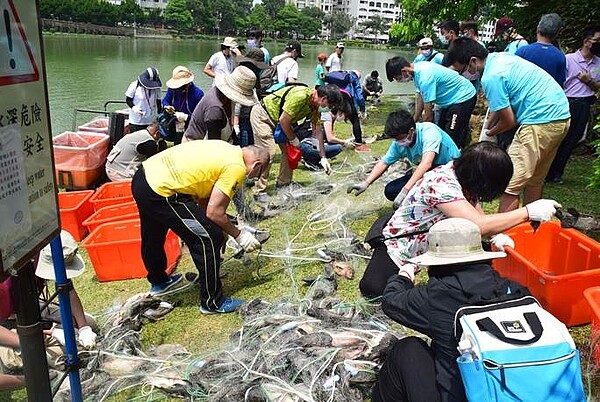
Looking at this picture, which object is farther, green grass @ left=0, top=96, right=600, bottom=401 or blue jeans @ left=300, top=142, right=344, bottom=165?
blue jeans @ left=300, top=142, right=344, bottom=165

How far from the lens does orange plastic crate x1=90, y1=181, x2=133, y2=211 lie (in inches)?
197

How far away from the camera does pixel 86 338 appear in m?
2.90

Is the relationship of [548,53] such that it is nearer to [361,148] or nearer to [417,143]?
[417,143]

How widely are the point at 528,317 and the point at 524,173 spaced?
7.99ft

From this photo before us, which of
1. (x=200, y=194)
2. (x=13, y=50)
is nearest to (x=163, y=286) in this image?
(x=200, y=194)

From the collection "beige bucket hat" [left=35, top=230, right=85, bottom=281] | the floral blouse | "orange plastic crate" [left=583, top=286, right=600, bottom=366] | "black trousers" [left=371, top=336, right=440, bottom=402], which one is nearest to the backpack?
the floral blouse

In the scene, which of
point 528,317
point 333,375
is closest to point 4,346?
point 333,375

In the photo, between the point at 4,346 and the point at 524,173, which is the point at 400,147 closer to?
the point at 524,173

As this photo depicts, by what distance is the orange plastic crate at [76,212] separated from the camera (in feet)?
15.7

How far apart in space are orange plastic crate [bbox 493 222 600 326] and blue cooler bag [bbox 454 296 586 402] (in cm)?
118

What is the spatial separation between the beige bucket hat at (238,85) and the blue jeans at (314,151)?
77.3 inches

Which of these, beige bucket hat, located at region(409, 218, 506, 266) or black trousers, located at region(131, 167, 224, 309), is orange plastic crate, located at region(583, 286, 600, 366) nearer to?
beige bucket hat, located at region(409, 218, 506, 266)

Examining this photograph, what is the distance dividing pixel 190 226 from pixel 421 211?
4.94ft

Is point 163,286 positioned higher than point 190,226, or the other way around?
point 190,226
